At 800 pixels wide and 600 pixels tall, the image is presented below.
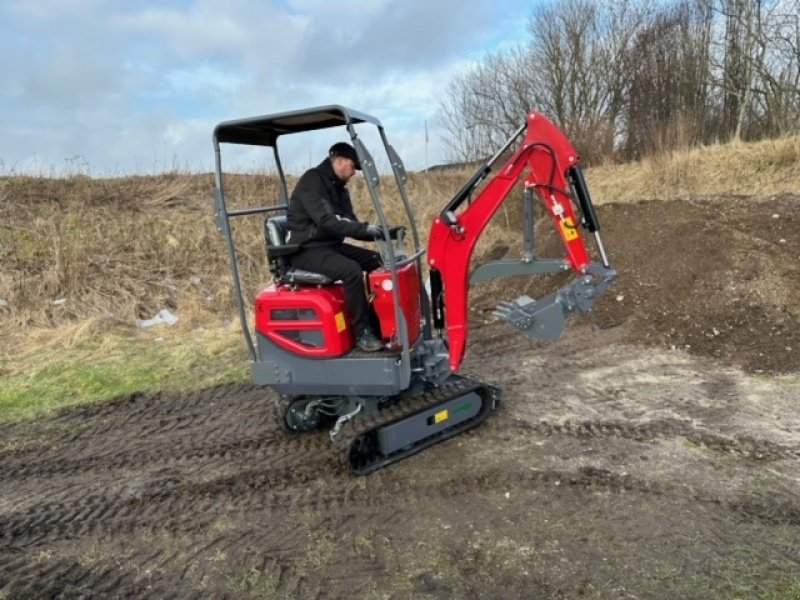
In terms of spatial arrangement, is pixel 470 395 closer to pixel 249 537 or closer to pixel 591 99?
pixel 249 537

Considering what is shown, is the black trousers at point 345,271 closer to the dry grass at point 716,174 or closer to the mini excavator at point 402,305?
the mini excavator at point 402,305

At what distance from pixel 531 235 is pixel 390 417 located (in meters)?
1.71

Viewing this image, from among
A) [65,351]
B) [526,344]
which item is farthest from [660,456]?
[65,351]

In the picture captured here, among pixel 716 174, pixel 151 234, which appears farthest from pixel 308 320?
pixel 716 174

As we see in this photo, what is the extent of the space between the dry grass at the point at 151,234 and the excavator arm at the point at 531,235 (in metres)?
5.60

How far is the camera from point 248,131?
4.89m

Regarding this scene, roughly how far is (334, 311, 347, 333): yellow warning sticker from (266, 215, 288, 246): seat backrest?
2.32 feet

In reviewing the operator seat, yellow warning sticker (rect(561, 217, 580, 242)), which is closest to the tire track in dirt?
yellow warning sticker (rect(561, 217, 580, 242))

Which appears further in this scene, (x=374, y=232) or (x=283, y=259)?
(x=283, y=259)

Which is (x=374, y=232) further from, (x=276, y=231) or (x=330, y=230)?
(x=276, y=231)

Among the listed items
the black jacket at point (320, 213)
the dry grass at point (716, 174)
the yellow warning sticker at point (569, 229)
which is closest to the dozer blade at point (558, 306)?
the yellow warning sticker at point (569, 229)

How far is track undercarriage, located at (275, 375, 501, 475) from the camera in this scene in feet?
14.2

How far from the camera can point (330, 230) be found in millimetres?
4312

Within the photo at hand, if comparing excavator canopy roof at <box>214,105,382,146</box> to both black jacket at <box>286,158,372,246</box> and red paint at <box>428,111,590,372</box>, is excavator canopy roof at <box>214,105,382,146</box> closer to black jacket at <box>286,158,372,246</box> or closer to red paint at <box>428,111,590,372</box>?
black jacket at <box>286,158,372,246</box>
